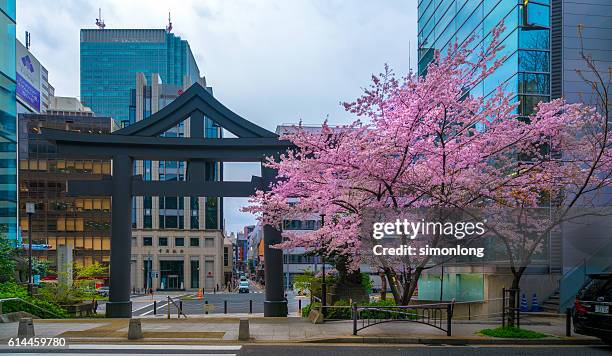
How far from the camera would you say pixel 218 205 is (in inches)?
3597

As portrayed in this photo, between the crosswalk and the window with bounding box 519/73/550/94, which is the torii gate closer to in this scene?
the crosswalk

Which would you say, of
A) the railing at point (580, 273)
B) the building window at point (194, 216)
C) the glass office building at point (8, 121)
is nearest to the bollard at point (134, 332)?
the railing at point (580, 273)

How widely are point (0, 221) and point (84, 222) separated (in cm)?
4280

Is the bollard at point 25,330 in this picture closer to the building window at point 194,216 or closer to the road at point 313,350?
the road at point 313,350

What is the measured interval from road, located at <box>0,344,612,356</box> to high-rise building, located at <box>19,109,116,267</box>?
72764 mm

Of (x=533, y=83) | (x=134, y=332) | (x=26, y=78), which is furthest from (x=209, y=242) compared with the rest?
(x=134, y=332)

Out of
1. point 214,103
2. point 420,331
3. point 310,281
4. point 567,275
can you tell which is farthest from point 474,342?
point 214,103

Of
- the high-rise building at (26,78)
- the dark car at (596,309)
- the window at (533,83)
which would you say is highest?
the high-rise building at (26,78)

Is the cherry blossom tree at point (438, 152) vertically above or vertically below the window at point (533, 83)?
below

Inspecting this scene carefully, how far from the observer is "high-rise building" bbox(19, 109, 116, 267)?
80.3 meters

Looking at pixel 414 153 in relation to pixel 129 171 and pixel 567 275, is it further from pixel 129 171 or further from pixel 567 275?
pixel 129 171

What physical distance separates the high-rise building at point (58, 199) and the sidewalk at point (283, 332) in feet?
225

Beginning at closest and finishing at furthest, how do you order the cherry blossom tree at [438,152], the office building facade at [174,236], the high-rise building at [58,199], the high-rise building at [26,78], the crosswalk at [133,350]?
the crosswalk at [133,350], the cherry blossom tree at [438,152], the high-rise building at [26,78], the high-rise building at [58,199], the office building facade at [174,236]

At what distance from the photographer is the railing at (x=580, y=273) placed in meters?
19.6
